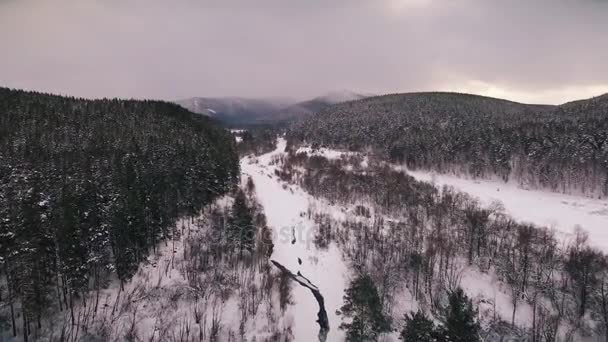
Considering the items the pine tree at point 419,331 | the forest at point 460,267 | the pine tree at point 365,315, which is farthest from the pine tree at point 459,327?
the pine tree at point 365,315

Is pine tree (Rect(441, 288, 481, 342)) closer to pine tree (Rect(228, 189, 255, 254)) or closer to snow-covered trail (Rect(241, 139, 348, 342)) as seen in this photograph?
snow-covered trail (Rect(241, 139, 348, 342))

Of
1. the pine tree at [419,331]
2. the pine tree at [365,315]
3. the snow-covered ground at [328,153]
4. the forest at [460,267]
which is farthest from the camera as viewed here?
the snow-covered ground at [328,153]

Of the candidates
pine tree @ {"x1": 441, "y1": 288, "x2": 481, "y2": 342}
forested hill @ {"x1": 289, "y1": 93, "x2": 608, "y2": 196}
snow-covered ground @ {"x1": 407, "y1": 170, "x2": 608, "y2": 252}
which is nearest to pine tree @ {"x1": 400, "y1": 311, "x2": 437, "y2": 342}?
pine tree @ {"x1": 441, "y1": 288, "x2": 481, "y2": 342}

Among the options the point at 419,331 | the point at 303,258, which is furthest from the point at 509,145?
the point at 419,331

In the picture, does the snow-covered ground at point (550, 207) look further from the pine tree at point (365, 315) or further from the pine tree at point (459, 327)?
the pine tree at point (365, 315)

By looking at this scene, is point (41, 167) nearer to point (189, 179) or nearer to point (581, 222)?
point (189, 179)
